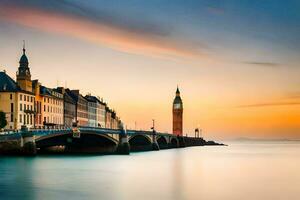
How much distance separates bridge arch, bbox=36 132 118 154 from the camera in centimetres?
11706

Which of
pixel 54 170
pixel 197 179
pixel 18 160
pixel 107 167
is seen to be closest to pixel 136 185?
pixel 197 179

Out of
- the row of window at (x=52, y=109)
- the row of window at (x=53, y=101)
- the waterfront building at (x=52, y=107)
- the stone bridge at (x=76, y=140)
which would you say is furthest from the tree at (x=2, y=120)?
the row of window at (x=53, y=101)

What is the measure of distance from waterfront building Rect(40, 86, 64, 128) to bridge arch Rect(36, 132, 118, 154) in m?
13.6

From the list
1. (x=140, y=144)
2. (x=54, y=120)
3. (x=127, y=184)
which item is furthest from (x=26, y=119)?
(x=127, y=184)

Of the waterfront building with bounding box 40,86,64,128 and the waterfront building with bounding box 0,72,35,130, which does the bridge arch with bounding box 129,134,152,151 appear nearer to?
the waterfront building with bounding box 40,86,64,128

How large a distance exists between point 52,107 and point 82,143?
118 ft

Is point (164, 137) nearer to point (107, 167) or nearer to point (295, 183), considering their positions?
point (107, 167)

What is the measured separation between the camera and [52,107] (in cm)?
16862

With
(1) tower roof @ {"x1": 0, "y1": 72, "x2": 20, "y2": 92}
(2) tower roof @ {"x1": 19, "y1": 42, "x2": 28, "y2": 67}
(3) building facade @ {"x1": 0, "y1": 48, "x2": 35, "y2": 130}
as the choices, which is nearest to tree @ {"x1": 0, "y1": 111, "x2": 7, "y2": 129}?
(3) building facade @ {"x1": 0, "y1": 48, "x2": 35, "y2": 130}

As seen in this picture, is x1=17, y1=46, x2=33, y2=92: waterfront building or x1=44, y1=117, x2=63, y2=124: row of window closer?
x1=17, y1=46, x2=33, y2=92: waterfront building

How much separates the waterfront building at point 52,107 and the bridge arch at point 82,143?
44.6 feet

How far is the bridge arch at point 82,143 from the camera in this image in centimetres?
11706

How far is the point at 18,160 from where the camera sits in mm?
92938

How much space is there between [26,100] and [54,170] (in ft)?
221
